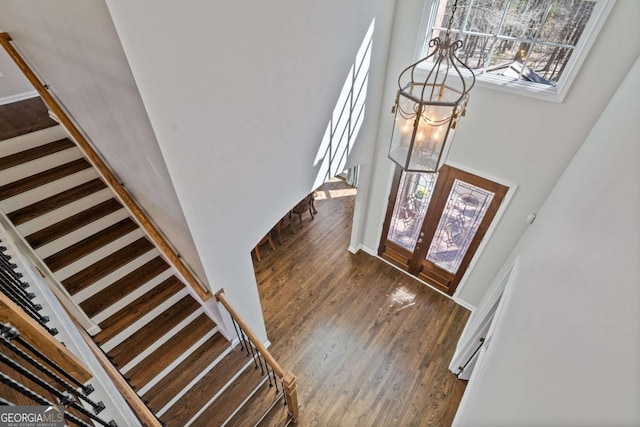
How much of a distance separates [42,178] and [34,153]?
0.37 m

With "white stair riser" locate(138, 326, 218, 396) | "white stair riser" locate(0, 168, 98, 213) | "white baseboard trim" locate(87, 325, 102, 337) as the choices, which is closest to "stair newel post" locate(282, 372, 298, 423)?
"white stair riser" locate(138, 326, 218, 396)

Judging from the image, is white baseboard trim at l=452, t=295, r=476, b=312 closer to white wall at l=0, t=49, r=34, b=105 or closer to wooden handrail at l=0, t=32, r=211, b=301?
wooden handrail at l=0, t=32, r=211, b=301

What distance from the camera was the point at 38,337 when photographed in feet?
3.35

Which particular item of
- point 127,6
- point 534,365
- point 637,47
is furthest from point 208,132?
point 637,47

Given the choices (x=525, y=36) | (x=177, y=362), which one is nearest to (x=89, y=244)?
(x=177, y=362)

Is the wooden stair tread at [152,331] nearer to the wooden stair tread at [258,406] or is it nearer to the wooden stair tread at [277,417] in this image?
the wooden stair tread at [258,406]

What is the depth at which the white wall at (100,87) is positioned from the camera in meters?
1.63

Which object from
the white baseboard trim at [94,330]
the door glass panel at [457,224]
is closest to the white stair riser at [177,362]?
the white baseboard trim at [94,330]

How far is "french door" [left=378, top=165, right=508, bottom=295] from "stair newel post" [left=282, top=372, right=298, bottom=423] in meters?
2.74

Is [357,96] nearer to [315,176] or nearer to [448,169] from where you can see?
[315,176]

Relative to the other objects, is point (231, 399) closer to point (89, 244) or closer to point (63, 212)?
point (89, 244)

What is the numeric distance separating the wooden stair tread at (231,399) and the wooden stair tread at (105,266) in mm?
1830

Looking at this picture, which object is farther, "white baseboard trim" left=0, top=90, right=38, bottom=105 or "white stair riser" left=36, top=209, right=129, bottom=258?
"white baseboard trim" left=0, top=90, right=38, bottom=105

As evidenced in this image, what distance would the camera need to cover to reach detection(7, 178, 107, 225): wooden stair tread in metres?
3.12
